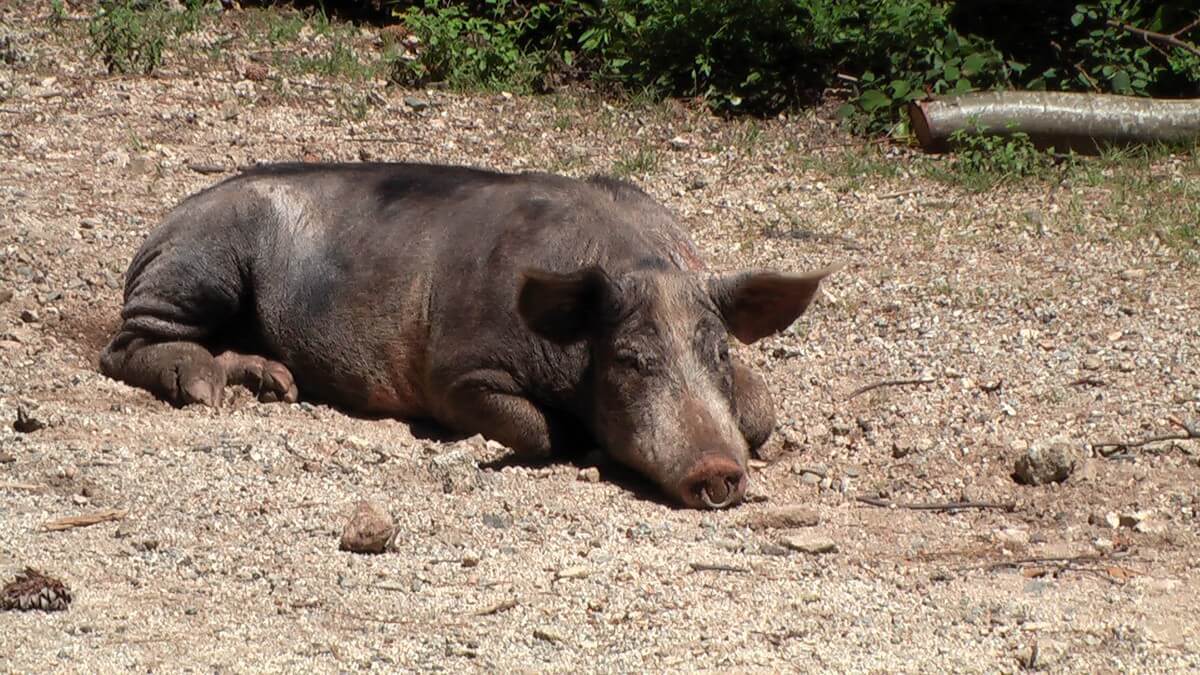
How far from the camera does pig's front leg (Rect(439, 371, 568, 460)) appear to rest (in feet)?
23.5

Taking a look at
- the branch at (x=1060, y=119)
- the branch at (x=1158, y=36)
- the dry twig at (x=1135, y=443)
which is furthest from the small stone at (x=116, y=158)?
the branch at (x=1158, y=36)

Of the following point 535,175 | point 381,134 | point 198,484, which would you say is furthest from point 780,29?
point 198,484

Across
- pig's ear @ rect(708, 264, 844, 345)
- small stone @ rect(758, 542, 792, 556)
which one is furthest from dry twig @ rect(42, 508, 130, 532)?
pig's ear @ rect(708, 264, 844, 345)

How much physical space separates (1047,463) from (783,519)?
1.07 metres

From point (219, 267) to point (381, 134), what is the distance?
3.43 m

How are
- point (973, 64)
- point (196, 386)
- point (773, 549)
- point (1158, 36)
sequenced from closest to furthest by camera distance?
point (773, 549)
point (196, 386)
point (973, 64)
point (1158, 36)

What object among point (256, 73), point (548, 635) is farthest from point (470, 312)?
point (256, 73)

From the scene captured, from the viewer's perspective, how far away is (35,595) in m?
4.95

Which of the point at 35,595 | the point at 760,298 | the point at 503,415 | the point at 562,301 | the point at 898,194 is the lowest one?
the point at 898,194

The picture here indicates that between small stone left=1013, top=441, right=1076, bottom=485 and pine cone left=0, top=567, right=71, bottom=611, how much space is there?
135 inches

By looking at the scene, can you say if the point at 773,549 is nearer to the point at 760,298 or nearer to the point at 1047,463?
the point at 1047,463

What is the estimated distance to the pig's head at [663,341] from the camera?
668cm

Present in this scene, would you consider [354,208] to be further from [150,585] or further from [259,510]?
[150,585]

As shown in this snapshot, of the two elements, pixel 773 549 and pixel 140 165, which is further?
pixel 140 165
